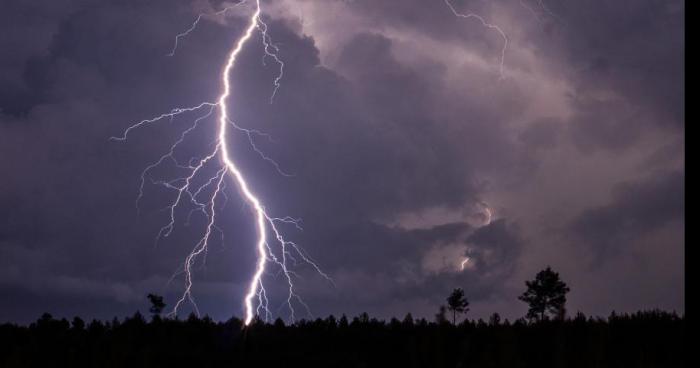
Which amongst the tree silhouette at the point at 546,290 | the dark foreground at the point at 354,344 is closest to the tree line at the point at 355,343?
the dark foreground at the point at 354,344

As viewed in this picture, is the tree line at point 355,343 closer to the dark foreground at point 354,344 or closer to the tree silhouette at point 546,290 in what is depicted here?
the dark foreground at point 354,344

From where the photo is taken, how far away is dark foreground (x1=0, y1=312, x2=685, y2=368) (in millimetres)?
5812

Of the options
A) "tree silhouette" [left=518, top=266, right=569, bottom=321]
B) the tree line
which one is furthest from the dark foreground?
"tree silhouette" [left=518, top=266, right=569, bottom=321]

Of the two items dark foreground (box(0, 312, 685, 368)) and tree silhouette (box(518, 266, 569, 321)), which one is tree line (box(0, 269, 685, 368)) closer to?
dark foreground (box(0, 312, 685, 368))

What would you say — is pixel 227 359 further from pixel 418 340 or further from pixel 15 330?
pixel 15 330

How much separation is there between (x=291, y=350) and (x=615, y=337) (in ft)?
9.90

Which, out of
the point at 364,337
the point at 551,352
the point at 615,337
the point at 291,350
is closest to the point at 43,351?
the point at 291,350

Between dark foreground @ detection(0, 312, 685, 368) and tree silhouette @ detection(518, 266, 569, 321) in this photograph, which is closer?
dark foreground @ detection(0, 312, 685, 368)

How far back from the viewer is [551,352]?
606 cm

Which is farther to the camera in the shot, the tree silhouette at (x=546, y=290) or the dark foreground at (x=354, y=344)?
the tree silhouette at (x=546, y=290)

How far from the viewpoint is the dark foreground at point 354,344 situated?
5.81m

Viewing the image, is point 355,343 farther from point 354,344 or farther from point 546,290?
point 546,290
